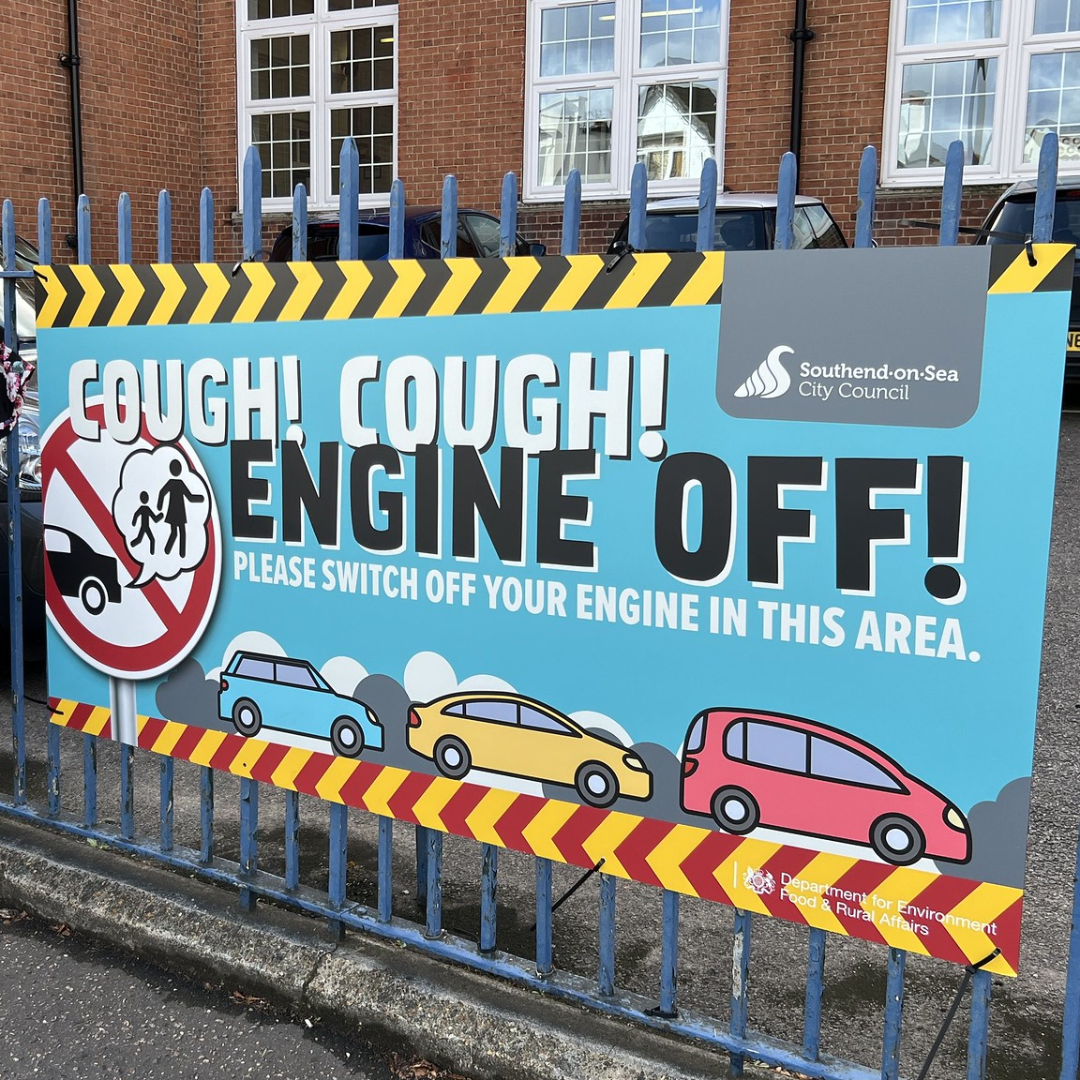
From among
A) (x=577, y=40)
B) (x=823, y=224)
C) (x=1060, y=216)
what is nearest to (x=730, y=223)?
(x=823, y=224)

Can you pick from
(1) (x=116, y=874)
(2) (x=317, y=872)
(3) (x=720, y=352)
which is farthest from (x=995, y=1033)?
(1) (x=116, y=874)

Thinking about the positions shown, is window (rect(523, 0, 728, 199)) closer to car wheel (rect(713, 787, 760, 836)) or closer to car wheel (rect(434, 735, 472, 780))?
car wheel (rect(434, 735, 472, 780))

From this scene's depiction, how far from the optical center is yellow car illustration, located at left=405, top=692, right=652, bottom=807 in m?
2.32

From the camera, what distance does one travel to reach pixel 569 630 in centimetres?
234

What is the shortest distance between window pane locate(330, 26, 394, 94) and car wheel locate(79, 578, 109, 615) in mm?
13513

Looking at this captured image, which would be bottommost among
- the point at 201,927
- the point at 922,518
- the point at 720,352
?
the point at 201,927

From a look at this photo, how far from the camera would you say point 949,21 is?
12.7 m

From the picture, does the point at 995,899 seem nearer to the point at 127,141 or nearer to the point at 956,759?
the point at 956,759

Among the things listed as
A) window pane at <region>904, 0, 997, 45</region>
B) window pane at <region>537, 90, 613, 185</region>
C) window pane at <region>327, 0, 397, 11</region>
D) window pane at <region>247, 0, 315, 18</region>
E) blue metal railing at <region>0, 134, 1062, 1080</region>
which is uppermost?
window pane at <region>247, 0, 315, 18</region>

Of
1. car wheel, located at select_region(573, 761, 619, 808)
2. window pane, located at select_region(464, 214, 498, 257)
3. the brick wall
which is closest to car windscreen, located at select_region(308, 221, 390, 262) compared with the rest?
window pane, located at select_region(464, 214, 498, 257)

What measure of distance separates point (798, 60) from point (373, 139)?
5742 millimetres

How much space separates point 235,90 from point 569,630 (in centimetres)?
1578

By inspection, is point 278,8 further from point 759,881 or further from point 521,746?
point 759,881

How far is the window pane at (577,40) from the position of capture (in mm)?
14031
